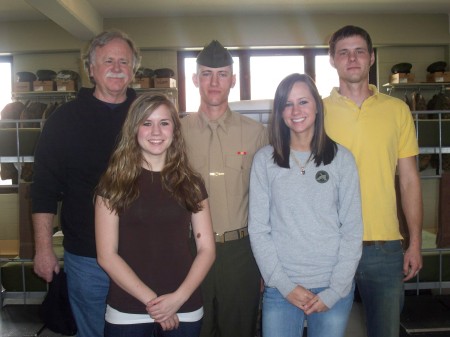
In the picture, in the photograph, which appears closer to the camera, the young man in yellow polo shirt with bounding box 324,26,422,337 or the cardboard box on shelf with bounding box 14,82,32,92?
the young man in yellow polo shirt with bounding box 324,26,422,337

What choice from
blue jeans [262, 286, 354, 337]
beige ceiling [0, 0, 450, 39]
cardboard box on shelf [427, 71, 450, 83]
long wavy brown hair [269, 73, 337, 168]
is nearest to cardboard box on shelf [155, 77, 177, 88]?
beige ceiling [0, 0, 450, 39]

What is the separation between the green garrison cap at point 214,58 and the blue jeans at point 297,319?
1.07 meters

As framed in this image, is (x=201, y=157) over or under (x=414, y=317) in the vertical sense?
over

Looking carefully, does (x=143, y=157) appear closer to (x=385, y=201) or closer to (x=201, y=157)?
(x=201, y=157)

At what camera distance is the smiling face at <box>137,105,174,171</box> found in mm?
1654

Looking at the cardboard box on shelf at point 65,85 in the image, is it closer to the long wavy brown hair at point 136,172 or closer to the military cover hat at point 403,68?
the military cover hat at point 403,68

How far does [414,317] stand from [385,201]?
6.92 feet

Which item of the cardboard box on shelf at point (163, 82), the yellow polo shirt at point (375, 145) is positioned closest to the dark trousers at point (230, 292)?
the yellow polo shirt at point (375, 145)

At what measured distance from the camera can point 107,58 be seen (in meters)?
1.99

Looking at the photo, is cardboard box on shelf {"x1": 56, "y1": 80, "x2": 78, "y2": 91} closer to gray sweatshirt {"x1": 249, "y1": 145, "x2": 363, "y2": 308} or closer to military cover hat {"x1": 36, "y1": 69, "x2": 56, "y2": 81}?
military cover hat {"x1": 36, "y1": 69, "x2": 56, "y2": 81}

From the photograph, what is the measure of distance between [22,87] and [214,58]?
17.6 ft

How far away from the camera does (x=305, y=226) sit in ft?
5.51

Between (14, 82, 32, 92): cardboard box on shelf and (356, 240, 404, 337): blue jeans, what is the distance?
6013mm

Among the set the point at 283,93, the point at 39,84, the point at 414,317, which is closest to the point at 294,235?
the point at 283,93
